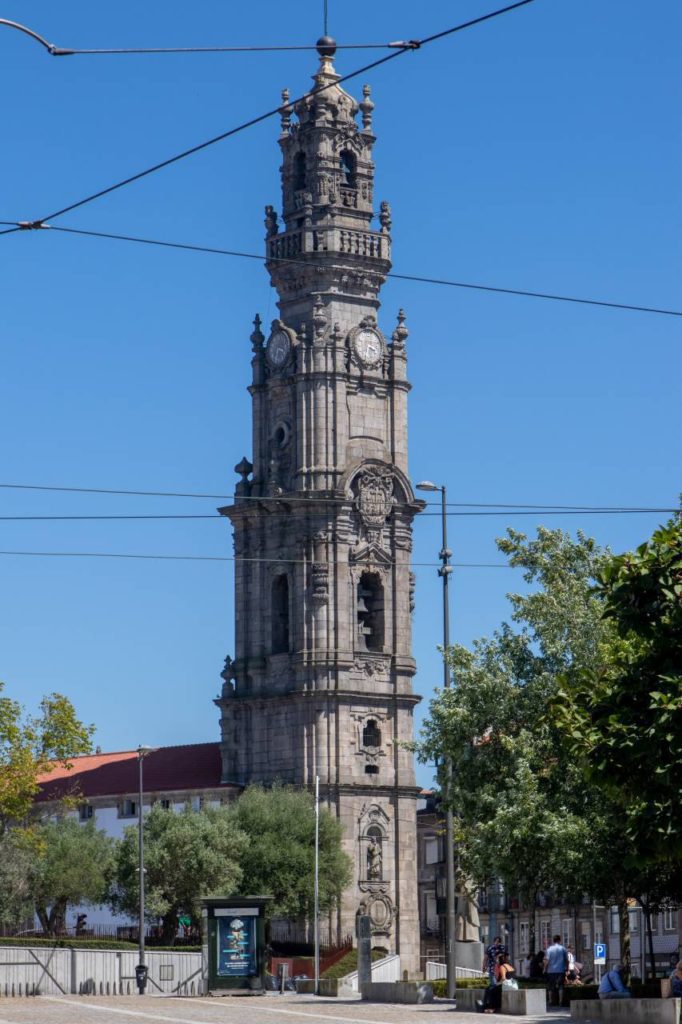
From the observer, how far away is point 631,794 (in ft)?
122

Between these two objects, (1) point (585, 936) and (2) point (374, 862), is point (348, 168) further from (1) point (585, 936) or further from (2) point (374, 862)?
(1) point (585, 936)

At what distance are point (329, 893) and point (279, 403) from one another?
82.0 ft

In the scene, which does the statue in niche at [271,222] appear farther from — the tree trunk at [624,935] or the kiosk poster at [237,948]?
the tree trunk at [624,935]

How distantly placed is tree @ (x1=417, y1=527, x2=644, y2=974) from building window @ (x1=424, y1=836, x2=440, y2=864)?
282 feet

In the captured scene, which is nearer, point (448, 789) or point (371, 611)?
point (448, 789)

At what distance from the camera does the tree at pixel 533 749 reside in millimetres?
56688

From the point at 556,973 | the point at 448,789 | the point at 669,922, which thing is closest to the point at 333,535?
the point at 669,922

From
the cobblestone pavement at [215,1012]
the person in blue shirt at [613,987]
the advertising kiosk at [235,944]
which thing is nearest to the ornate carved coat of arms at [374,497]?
the advertising kiosk at [235,944]

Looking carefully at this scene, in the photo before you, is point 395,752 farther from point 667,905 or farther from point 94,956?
point 667,905

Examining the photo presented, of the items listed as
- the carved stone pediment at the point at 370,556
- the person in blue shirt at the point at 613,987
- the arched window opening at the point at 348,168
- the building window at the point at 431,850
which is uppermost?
the arched window opening at the point at 348,168

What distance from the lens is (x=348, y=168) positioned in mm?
117750

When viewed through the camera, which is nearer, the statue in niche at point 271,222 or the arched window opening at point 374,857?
the arched window opening at point 374,857

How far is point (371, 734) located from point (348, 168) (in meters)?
29.4

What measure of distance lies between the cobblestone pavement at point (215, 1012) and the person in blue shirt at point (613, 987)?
1.10 meters
